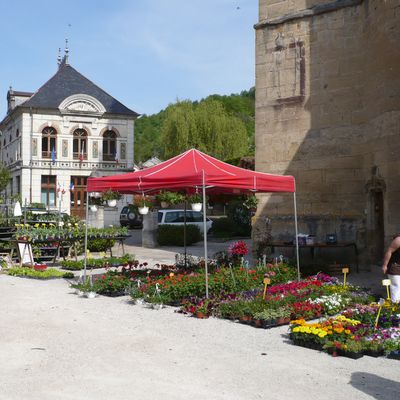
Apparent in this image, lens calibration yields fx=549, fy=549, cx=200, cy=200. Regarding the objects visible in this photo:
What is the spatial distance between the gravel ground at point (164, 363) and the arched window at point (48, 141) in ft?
124

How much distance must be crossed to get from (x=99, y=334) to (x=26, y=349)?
3.43 feet

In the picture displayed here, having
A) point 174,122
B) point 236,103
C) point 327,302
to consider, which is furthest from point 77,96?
point 327,302

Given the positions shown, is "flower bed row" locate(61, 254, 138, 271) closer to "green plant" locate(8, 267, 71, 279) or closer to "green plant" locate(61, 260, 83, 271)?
"green plant" locate(61, 260, 83, 271)

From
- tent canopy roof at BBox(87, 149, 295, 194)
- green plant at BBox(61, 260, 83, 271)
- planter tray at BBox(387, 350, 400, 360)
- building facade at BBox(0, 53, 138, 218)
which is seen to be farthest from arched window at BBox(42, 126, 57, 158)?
planter tray at BBox(387, 350, 400, 360)

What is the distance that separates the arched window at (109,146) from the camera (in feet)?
152

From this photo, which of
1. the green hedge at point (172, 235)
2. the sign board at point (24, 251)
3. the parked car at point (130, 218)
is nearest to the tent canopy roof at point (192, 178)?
the sign board at point (24, 251)

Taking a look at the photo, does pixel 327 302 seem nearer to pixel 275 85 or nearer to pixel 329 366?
pixel 329 366

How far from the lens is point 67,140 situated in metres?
45.1

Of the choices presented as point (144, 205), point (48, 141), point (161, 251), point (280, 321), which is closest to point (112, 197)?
point (161, 251)

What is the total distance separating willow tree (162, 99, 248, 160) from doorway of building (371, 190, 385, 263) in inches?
1298

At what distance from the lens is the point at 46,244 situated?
16.2 meters

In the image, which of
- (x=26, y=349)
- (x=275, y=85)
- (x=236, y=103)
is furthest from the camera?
(x=236, y=103)

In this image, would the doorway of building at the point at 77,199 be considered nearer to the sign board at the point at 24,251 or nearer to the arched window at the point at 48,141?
the arched window at the point at 48,141

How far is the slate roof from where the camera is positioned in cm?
4497
